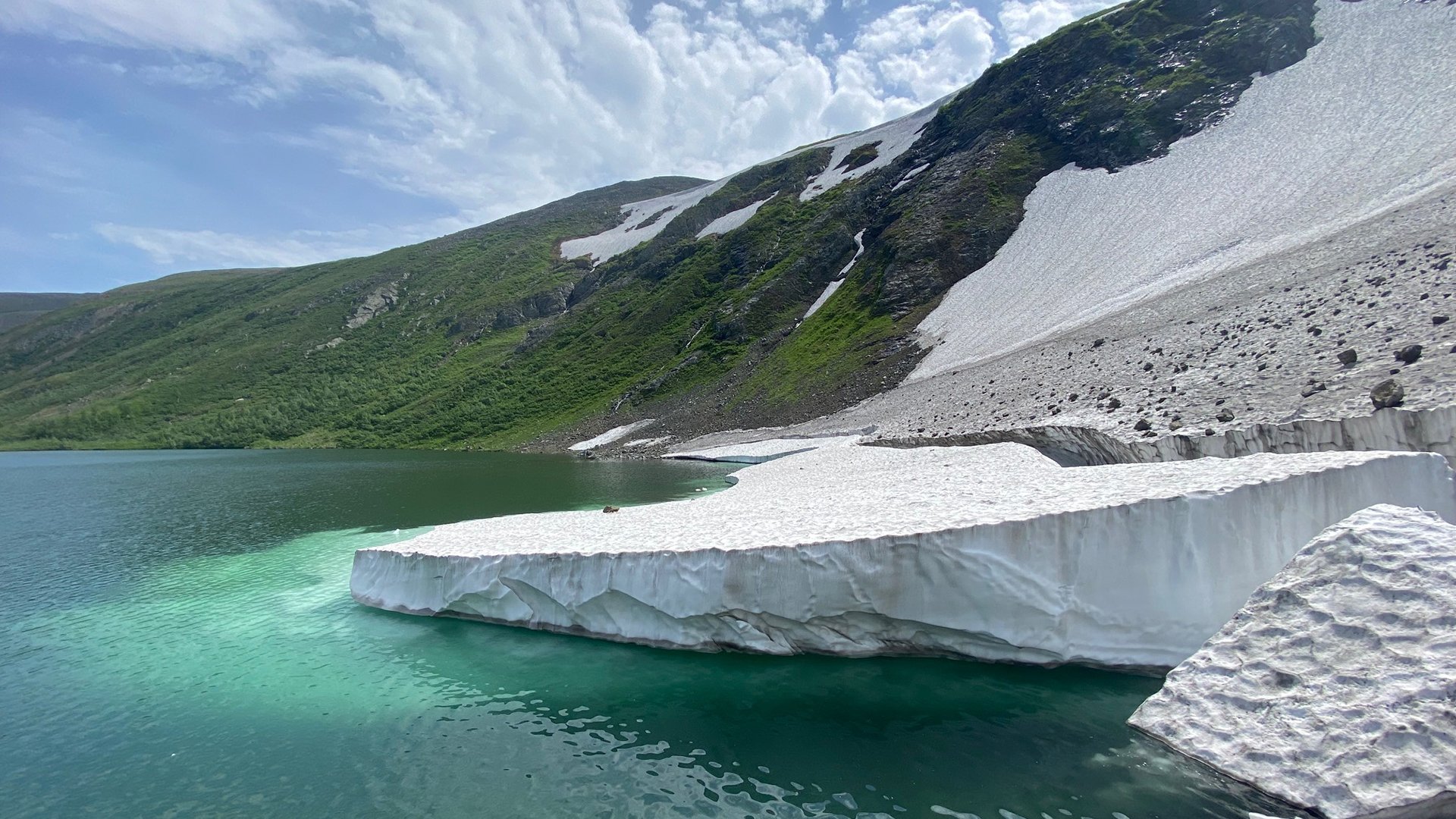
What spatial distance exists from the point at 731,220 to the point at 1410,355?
359ft

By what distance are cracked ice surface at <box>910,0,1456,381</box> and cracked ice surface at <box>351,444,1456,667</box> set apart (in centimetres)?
2579

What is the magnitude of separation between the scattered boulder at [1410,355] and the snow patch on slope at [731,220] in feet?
332

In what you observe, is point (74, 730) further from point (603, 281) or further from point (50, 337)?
point (50, 337)

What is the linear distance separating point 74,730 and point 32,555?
1828cm

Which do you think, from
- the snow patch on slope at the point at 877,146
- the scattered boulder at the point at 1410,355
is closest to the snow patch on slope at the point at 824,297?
the snow patch on slope at the point at 877,146

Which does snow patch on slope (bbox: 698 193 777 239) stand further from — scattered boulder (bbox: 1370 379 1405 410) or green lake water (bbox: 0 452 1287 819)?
green lake water (bbox: 0 452 1287 819)

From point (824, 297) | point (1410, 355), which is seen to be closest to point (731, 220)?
point (824, 297)

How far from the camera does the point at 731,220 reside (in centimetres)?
11644

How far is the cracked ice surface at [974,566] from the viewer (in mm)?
9969

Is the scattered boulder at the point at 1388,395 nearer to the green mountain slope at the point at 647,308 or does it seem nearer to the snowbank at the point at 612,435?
the green mountain slope at the point at 647,308

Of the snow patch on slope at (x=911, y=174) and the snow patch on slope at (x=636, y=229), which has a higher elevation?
the snow patch on slope at (x=636, y=229)

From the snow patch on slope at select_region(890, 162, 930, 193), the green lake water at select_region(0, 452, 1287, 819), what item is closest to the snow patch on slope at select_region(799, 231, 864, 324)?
the snow patch on slope at select_region(890, 162, 930, 193)

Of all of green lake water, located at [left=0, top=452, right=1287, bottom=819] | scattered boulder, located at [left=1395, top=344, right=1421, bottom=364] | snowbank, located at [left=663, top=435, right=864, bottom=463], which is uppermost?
scattered boulder, located at [left=1395, top=344, right=1421, bottom=364]

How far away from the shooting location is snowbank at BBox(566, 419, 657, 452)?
215 feet
